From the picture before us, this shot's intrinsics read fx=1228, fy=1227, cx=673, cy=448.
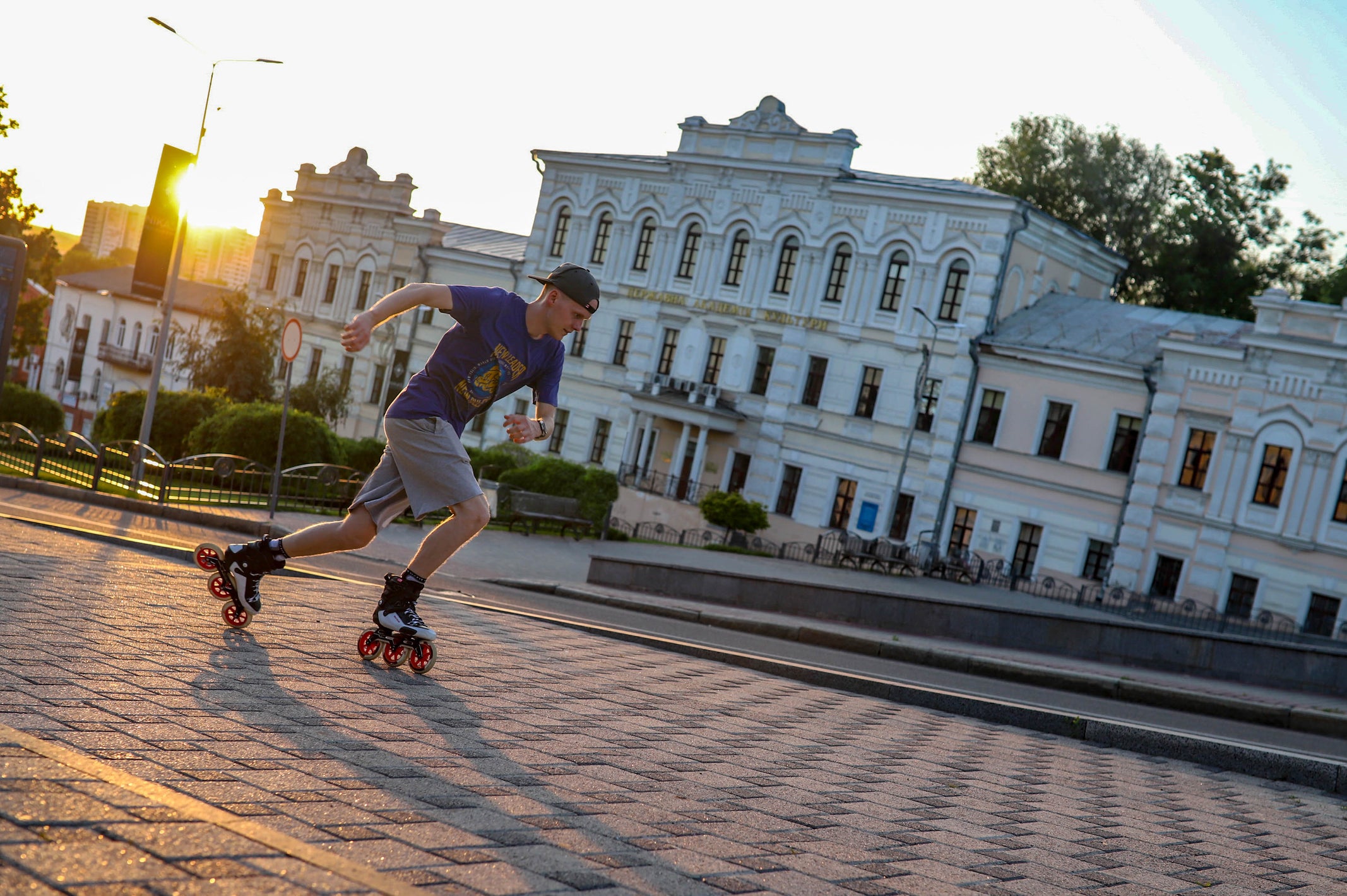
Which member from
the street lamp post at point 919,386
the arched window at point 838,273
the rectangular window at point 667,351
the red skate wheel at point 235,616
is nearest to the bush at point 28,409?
A: the rectangular window at point 667,351

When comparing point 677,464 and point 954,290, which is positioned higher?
point 954,290

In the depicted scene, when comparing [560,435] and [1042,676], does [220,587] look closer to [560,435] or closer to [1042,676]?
[1042,676]

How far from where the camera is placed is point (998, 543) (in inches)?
1506

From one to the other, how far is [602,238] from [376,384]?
12318 millimetres

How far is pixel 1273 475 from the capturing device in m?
33.8

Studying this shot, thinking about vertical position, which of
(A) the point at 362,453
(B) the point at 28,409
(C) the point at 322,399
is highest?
(A) the point at 362,453

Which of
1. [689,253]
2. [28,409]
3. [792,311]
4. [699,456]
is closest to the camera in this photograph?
[28,409]

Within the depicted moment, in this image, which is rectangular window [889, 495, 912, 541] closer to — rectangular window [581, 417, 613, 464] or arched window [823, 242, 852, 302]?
arched window [823, 242, 852, 302]

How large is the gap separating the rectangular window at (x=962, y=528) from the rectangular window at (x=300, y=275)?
34.7m

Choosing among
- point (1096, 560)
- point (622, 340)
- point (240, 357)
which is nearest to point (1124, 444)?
point (1096, 560)

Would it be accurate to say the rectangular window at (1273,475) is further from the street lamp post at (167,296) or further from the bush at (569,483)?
the street lamp post at (167,296)

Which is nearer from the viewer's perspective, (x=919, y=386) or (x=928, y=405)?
(x=919, y=386)

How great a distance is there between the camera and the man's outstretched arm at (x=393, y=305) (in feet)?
16.9

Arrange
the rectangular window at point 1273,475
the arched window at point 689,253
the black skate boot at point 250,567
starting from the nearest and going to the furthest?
the black skate boot at point 250,567 < the rectangular window at point 1273,475 < the arched window at point 689,253
